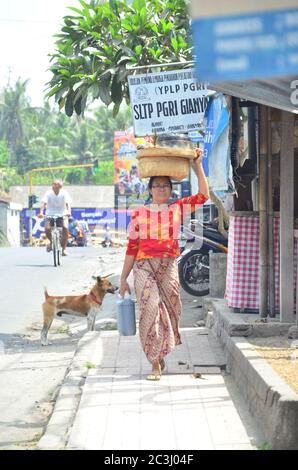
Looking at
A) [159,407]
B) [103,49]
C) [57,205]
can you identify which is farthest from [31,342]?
[57,205]

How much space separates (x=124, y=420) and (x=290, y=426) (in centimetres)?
139

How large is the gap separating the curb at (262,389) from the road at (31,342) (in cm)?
163

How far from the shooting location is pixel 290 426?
5988 millimetres

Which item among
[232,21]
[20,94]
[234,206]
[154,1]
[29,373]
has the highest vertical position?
[20,94]

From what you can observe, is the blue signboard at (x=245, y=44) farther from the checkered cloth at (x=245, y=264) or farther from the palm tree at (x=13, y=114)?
the palm tree at (x=13, y=114)

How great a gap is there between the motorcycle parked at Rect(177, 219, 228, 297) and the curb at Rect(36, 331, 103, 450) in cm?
418

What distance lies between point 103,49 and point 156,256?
452 cm

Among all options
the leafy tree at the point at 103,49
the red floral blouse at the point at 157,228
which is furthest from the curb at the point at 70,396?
the leafy tree at the point at 103,49

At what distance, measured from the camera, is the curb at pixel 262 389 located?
19.7 feet

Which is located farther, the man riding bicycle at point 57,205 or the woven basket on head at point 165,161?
the man riding bicycle at point 57,205

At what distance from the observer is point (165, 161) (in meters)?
8.32

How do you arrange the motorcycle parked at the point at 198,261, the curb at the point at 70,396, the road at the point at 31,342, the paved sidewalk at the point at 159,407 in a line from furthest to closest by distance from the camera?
the motorcycle parked at the point at 198,261, the road at the point at 31,342, the curb at the point at 70,396, the paved sidewalk at the point at 159,407
